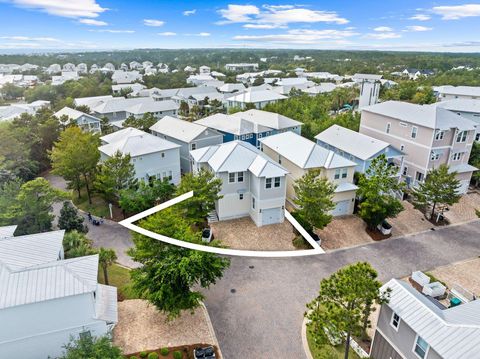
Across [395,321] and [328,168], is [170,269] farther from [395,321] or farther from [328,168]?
[328,168]

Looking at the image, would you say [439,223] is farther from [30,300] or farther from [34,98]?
[34,98]

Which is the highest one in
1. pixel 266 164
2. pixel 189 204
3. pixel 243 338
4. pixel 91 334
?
pixel 266 164

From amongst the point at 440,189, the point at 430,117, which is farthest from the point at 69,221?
the point at 430,117

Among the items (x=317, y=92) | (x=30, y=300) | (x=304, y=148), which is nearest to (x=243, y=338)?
(x=30, y=300)

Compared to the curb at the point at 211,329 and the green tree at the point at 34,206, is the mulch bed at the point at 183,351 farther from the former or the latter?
the green tree at the point at 34,206

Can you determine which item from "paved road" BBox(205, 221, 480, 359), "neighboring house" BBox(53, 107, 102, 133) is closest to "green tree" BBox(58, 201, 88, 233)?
"paved road" BBox(205, 221, 480, 359)

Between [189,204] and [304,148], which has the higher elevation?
[304,148]

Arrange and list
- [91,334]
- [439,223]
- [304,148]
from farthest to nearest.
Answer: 1. [304,148]
2. [439,223]
3. [91,334]
